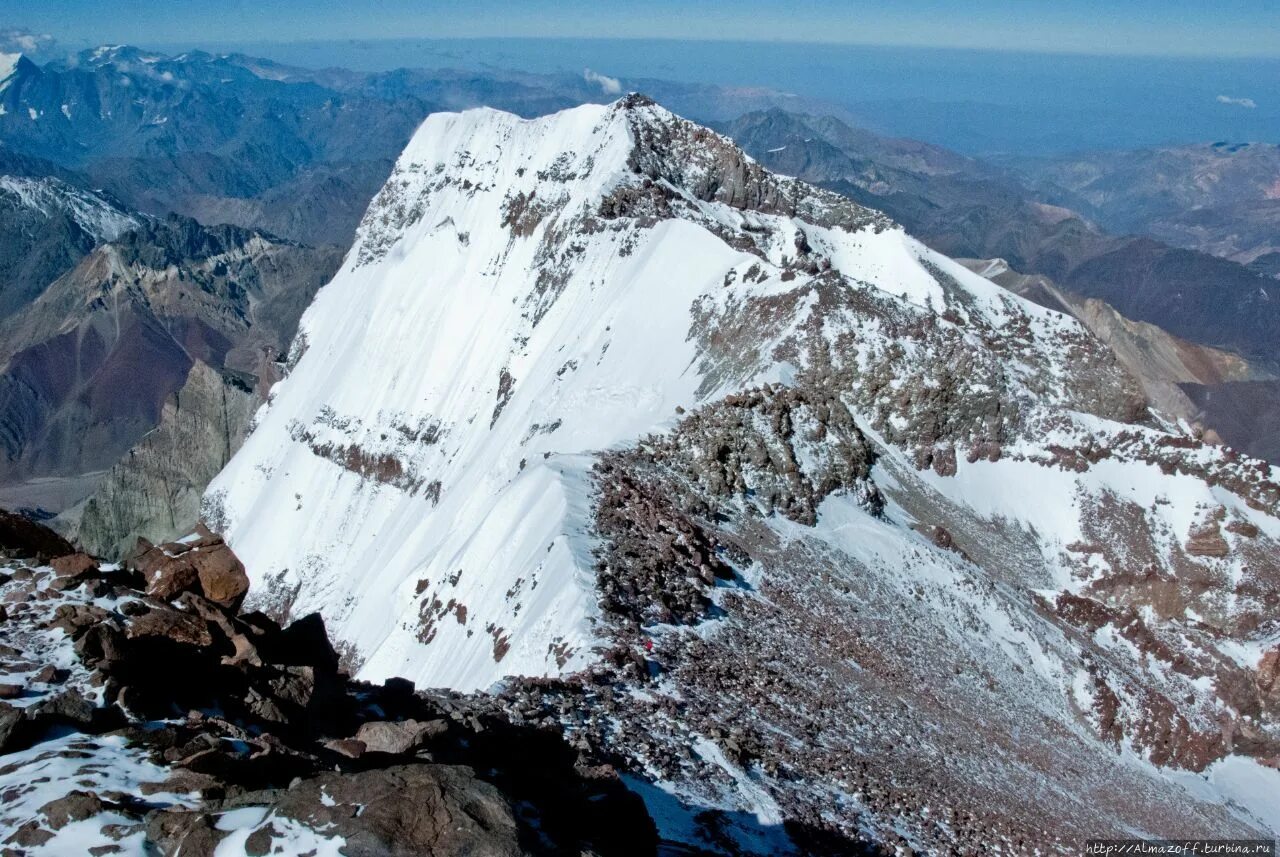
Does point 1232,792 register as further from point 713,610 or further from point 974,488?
point 713,610

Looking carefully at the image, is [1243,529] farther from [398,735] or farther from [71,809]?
[71,809]

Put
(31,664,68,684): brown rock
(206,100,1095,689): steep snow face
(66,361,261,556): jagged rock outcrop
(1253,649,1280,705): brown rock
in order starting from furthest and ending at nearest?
1. (66,361,261,556): jagged rock outcrop
2. (1253,649,1280,705): brown rock
3. (206,100,1095,689): steep snow face
4. (31,664,68,684): brown rock

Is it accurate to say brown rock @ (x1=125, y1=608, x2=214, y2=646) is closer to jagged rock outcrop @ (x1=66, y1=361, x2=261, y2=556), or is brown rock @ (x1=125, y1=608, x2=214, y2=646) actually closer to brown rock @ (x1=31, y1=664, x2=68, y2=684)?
brown rock @ (x1=31, y1=664, x2=68, y2=684)

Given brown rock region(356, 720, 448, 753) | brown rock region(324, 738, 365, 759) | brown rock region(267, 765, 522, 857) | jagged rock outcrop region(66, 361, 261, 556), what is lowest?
jagged rock outcrop region(66, 361, 261, 556)

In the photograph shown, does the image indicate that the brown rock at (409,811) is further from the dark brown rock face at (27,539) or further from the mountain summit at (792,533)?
the dark brown rock face at (27,539)

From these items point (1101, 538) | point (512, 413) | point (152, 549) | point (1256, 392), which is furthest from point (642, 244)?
point (1256, 392)

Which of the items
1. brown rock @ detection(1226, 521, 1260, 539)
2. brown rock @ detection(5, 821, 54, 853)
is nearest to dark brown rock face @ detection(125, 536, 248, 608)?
brown rock @ detection(5, 821, 54, 853)
